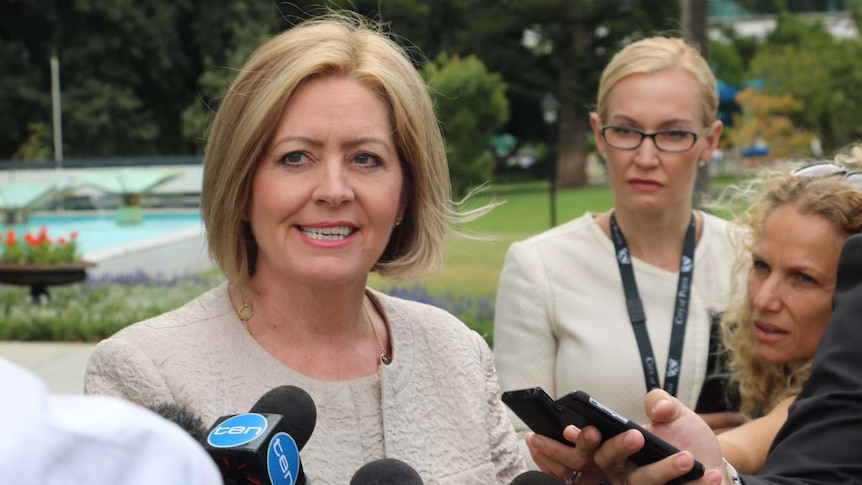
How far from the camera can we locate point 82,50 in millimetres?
42750

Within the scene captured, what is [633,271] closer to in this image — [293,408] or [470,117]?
[293,408]

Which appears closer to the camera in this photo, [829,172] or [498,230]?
[829,172]

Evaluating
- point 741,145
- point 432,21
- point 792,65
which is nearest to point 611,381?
point 792,65

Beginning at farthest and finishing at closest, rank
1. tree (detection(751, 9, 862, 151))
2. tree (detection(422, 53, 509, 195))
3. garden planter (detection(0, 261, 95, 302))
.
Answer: tree (detection(751, 9, 862, 151)), tree (detection(422, 53, 509, 195)), garden planter (detection(0, 261, 95, 302))

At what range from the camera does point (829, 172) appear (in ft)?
9.00

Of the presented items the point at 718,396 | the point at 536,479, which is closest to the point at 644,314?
the point at 718,396

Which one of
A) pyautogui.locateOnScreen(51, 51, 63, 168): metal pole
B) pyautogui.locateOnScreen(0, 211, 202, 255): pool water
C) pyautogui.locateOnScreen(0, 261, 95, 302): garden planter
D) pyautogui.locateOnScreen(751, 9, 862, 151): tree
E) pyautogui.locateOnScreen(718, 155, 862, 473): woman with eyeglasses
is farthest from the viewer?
pyautogui.locateOnScreen(51, 51, 63, 168): metal pole

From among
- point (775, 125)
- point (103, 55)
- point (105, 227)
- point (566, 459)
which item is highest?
point (103, 55)

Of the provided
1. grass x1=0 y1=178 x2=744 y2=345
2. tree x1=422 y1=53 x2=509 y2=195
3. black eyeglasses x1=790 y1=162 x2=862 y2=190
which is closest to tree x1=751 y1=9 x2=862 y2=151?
tree x1=422 y1=53 x2=509 y2=195

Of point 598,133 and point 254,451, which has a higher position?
point 598,133

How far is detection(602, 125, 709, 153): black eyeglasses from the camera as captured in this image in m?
3.31

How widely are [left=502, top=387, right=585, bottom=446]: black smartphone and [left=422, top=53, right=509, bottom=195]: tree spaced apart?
2641cm

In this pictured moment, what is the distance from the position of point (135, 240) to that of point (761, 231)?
64.7 ft

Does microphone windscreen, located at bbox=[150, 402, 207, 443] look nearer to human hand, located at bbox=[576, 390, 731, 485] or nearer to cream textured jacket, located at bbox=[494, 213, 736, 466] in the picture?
human hand, located at bbox=[576, 390, 731, 485]
